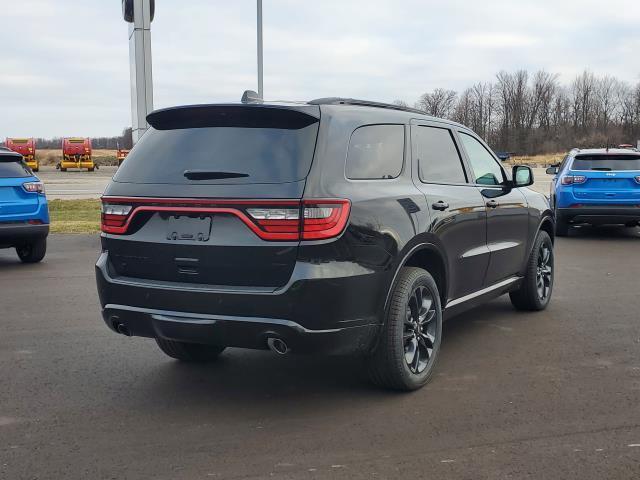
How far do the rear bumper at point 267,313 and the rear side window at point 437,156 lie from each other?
1.16 metres

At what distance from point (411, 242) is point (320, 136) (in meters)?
0.88

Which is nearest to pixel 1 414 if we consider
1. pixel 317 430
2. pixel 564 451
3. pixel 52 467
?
pixel 52 467

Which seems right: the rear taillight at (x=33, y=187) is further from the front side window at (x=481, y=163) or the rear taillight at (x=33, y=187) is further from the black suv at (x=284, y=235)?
the front side window at (x=481, y=163)

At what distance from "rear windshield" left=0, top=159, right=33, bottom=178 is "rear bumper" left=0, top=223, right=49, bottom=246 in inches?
26.7

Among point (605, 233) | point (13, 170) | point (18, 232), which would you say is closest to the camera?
point (18, 232)

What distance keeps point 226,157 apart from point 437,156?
5.69 feet

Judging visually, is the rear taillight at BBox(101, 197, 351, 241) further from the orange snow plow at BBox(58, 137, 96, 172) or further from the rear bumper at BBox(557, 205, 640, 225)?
the orange snow plow at BBox(58, 137, 96, 172)

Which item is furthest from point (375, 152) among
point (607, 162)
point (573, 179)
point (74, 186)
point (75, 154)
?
point (75, 154)

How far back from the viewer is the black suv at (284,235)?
3951mm

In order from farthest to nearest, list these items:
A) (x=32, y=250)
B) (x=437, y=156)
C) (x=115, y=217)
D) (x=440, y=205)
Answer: (x=32, y=250) → (x=437, y=156) → (x=440, y=205) → (x=115, y=217)

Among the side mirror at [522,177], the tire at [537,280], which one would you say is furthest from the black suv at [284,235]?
the tire at [537,280]

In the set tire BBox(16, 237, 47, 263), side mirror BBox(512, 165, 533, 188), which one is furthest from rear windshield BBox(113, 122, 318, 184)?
tire BBox(16, 237, 47, 263)

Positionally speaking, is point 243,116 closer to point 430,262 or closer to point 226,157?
point 226,157

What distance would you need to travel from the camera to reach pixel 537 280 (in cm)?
698
